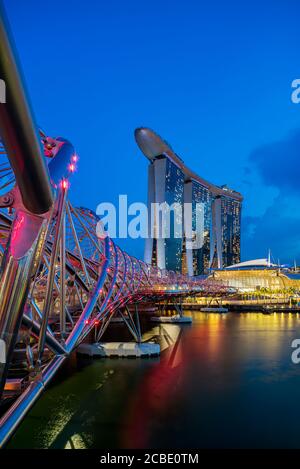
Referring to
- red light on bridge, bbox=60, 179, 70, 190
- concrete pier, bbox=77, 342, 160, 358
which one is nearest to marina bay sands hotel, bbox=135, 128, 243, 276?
concrete pier, bbox=77, 342, 160, 358

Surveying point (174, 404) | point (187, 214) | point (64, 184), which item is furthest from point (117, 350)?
point (187, 214)

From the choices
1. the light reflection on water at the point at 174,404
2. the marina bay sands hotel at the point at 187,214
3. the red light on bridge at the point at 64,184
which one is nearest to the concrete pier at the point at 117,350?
the light reflection on water at the point at 174,404

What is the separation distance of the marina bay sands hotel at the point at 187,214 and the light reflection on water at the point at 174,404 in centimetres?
9132

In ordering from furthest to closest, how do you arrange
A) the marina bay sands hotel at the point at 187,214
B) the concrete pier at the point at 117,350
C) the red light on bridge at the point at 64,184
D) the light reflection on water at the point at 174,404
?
the marina bay sands hotel at the point at 187,214 < the concrete pier at the point at 117,350 < the light reflection on water at the point at 174,404 < the red light on bridge at the point at 64,184

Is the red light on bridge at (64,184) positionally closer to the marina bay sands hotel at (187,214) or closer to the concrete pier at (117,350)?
the concrete pier at (117,350)

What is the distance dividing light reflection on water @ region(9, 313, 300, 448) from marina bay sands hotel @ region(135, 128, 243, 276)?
300ft

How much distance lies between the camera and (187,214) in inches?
5566

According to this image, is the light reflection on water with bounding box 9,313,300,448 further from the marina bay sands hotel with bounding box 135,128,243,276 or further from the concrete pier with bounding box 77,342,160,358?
the marina bay sands hotel with bounding box 135,128,243,276

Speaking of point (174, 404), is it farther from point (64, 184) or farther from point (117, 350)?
point (64, 184)

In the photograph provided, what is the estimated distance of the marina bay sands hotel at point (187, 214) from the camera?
122 meters

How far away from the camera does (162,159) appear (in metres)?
124

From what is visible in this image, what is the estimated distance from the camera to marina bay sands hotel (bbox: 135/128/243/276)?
12181 centimetres
